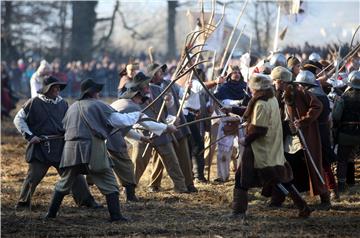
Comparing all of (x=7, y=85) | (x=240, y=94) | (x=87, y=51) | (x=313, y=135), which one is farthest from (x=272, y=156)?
(x=87, y=51)

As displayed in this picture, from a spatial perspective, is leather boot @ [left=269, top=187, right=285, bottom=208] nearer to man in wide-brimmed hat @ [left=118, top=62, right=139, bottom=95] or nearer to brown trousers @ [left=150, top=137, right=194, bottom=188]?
brown trousers @ [left=150, top=137, right=194, bottom=188]

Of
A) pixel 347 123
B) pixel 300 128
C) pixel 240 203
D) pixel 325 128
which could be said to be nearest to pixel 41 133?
pixel 240 203

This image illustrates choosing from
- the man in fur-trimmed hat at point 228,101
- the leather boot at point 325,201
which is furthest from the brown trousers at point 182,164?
the leather boot at point 325,201

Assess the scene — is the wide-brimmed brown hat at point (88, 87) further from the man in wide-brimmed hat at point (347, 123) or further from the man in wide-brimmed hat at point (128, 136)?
the man in wide-brimmed hat at point (347, 123)

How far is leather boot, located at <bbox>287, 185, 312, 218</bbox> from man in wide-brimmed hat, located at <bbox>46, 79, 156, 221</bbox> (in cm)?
185

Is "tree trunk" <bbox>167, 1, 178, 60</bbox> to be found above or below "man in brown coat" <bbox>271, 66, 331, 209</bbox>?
above

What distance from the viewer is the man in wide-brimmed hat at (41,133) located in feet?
35.3

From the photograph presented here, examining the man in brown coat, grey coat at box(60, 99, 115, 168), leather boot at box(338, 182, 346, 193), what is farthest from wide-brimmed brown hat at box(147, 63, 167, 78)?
leather boot at box(338, 182, 346, 193)

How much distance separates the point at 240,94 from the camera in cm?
1288

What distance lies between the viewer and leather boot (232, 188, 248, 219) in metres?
9.77

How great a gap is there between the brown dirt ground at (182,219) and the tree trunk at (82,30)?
30623 millimetres

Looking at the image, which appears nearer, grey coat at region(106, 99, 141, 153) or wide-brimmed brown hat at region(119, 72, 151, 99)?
grey coat at region(106, 99, 141, 153)

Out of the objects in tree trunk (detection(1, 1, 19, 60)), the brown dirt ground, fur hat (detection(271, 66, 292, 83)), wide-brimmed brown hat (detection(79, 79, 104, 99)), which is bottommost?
the brown dirt ground

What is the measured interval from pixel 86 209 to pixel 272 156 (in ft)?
8.30
